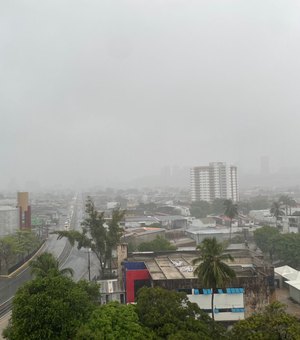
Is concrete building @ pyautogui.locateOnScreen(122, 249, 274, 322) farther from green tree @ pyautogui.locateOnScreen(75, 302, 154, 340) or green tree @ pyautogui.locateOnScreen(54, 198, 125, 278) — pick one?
green tree @ pyautogui.locateOnScreen(54, 198, 125, 278)

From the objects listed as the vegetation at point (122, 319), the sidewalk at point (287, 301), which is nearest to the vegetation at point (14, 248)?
the vegetation at point (122, 319)

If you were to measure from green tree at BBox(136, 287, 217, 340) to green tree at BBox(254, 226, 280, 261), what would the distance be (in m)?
27.6

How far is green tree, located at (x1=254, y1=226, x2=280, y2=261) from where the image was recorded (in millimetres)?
40625

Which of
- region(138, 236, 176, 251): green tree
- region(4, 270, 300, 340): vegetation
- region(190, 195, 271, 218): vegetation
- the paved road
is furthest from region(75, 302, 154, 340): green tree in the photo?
region(190, 195, 271, 218): vegetation

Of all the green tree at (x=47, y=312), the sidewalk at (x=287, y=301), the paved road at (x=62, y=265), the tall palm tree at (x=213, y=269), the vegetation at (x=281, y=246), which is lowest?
the paved road at (x=62, y=265)

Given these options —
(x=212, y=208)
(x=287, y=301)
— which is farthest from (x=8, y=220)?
(x=212, y=208)

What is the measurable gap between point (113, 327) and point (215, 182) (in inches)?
4558

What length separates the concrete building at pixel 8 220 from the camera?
179ft

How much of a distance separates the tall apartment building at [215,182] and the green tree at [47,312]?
365ft

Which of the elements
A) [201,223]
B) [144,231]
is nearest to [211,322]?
[144,231]

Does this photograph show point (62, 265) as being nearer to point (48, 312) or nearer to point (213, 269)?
point (48, 312)

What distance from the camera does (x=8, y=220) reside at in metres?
55.1

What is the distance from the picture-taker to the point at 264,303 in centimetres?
2147

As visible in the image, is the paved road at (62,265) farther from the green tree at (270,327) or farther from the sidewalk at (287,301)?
the sidewalk at (287,301)
